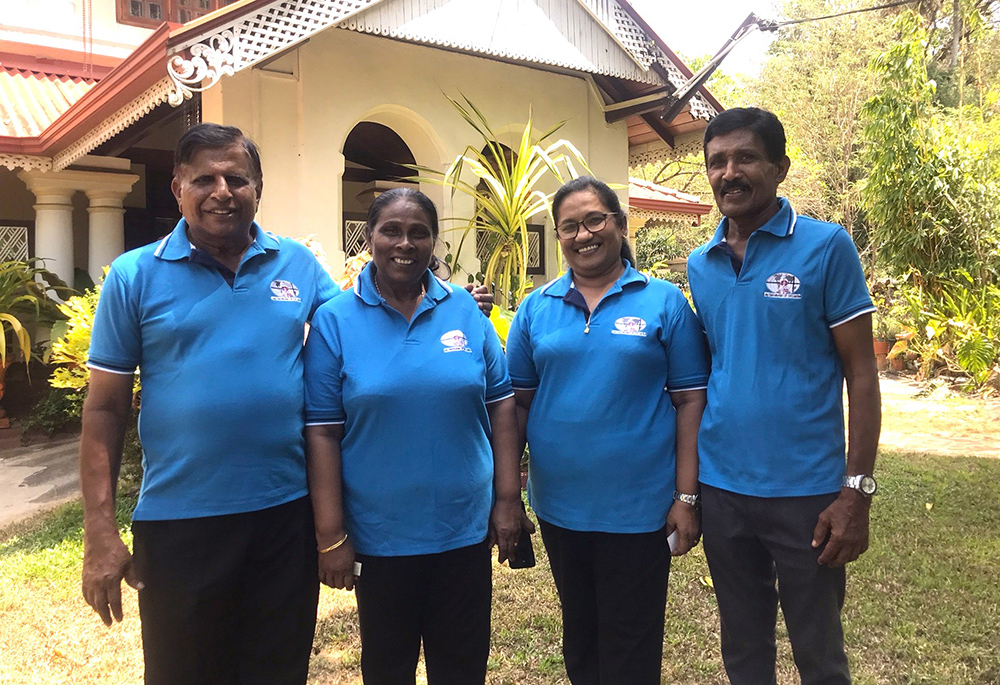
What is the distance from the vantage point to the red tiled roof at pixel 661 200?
11.3m

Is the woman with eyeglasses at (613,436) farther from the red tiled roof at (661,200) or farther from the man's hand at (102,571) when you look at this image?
the red tiled roof at (661,200)

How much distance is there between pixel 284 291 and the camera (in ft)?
7.50

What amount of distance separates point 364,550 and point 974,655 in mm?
2813

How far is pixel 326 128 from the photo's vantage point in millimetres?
6957

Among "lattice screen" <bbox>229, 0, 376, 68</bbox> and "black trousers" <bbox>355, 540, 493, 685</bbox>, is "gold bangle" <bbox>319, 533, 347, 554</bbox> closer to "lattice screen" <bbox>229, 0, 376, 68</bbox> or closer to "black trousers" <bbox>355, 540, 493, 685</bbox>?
"black trousers" <bbox>355, 540, 493, 685</bbox>

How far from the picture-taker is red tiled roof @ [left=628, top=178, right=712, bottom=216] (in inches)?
444

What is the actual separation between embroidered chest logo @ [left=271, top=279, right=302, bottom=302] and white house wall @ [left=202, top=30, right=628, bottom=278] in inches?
179

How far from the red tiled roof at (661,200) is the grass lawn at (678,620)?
21.5 ft

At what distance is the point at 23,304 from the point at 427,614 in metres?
7.20

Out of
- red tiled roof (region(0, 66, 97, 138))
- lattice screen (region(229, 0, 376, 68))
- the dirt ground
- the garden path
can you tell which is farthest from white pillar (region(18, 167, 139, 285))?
the dirt ground

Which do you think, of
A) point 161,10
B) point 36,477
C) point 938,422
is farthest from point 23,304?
point 938,422

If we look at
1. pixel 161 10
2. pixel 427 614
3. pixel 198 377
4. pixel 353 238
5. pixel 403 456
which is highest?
pixel 161 10

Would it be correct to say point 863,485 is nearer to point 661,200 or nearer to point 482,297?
point 482,297

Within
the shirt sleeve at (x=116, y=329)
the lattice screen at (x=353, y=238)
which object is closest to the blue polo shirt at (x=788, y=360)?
the shirt sleeve at (x=116, y=329)
